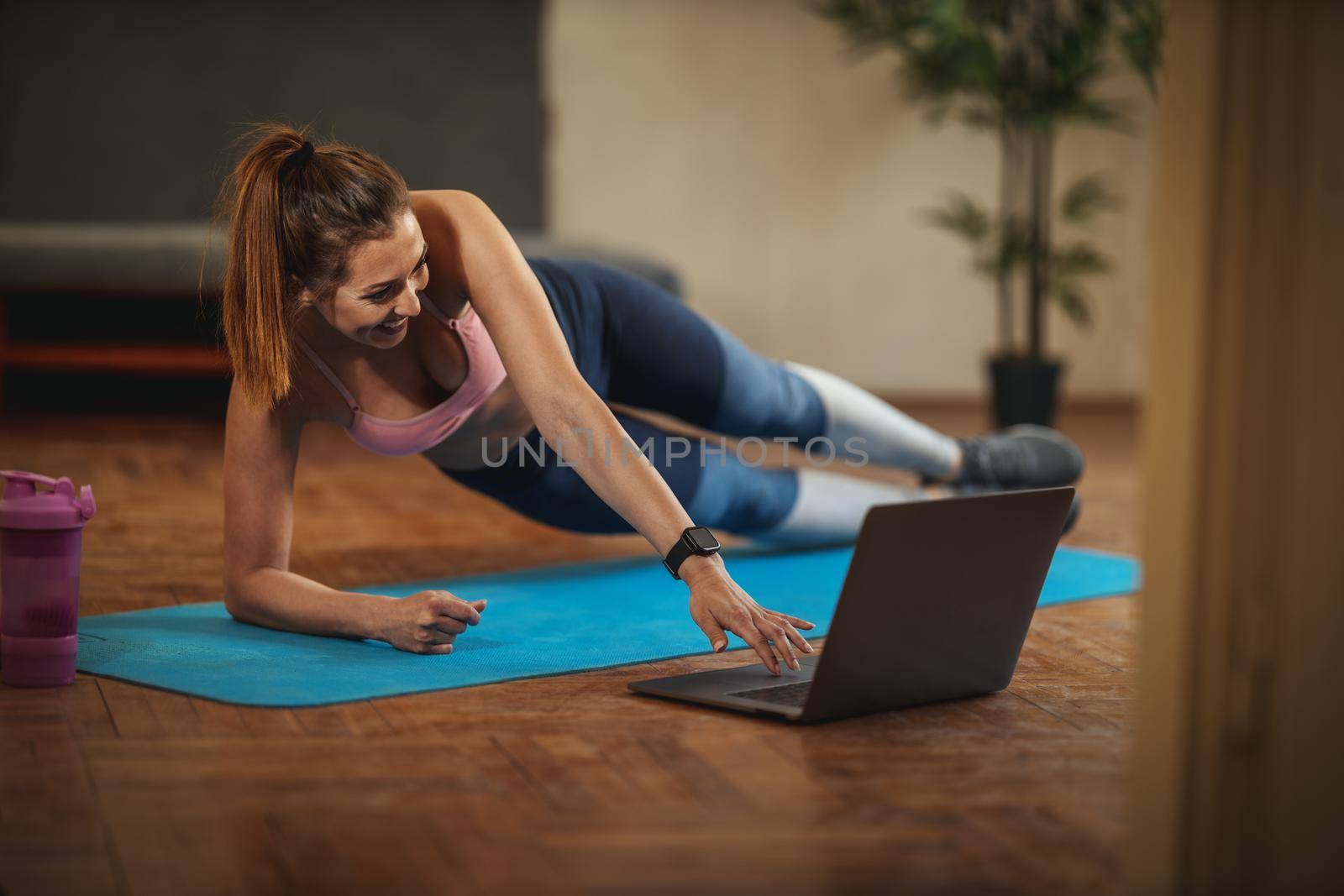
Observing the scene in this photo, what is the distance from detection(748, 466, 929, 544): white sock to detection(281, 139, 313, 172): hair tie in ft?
3.64

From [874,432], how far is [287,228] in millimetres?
1149

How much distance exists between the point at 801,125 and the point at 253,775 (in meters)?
4.87

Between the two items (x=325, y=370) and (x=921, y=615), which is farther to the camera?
(x=325, y=370)

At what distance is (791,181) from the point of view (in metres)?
5.95

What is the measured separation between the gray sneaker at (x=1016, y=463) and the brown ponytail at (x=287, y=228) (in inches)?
50.5

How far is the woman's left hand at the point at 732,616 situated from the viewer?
64.7 inches

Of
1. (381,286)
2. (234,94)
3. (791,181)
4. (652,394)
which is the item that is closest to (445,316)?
(381,286)

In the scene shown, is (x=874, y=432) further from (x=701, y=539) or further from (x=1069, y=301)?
(x=1069, y=301)

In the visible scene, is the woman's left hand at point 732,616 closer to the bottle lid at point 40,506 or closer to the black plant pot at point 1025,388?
the bottle lid at point 40,506

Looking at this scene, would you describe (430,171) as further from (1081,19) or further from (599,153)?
(1081,19)

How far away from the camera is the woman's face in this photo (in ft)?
5.66

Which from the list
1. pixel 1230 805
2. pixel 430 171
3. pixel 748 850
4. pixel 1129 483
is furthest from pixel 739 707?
pixel 430 171

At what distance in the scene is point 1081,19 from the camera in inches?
179

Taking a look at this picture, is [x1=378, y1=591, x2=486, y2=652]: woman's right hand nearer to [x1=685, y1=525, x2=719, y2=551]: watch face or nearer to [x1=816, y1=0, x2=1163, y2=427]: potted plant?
[x1=685, y1=525, x2=719, y2=551]: watch face
